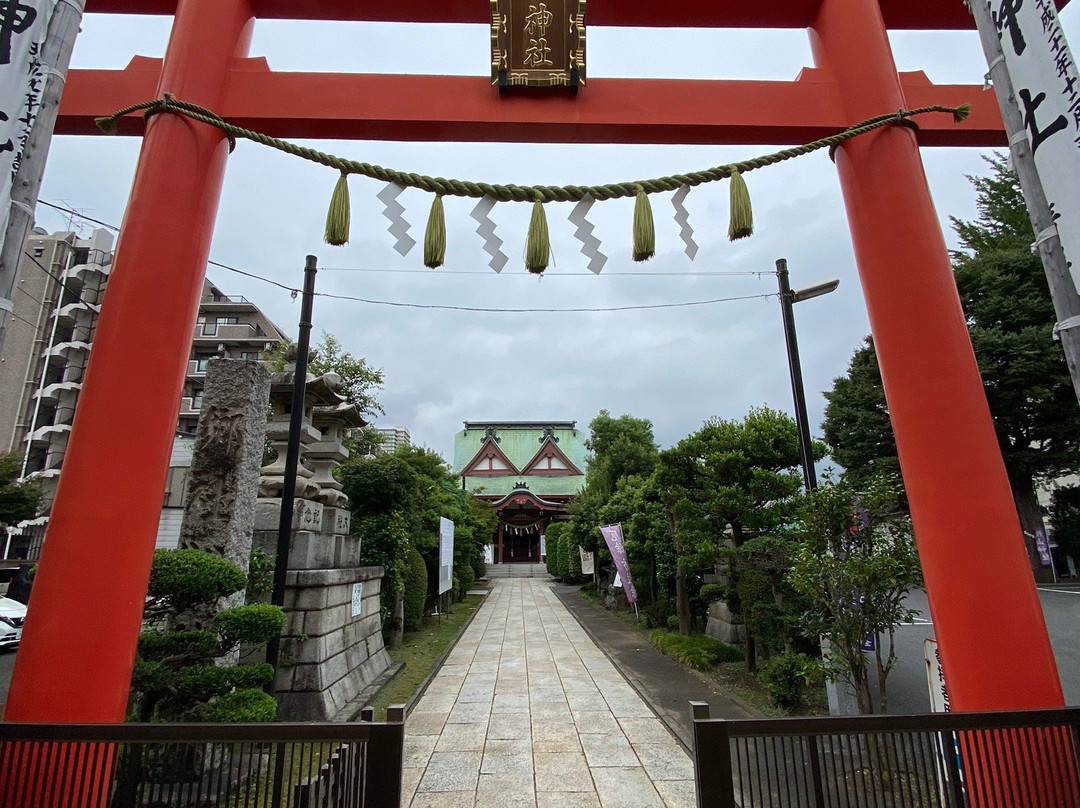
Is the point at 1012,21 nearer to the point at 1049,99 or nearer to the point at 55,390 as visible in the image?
the point at 1049,99

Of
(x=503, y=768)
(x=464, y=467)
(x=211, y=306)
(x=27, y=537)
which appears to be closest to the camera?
(x=503, y=768)

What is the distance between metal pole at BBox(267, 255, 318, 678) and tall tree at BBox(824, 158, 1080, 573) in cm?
1761

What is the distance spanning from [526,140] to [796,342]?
4619 millimetres

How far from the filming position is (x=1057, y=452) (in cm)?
1712

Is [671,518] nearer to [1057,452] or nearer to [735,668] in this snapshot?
[735,668]

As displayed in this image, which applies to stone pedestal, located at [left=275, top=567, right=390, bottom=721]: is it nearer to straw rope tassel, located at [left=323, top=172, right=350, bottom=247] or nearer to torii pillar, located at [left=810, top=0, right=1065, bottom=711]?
straw rope tassel, located at [left=323, top=172, right=350, bottom=247]

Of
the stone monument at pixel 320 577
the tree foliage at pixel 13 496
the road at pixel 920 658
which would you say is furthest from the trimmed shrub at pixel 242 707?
the tree foliage at pixel 13 496

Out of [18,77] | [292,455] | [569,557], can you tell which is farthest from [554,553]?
[18,77]

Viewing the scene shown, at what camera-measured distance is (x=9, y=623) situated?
11383 mm

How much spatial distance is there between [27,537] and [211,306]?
16.7m

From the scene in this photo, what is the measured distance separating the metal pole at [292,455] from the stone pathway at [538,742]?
199cm

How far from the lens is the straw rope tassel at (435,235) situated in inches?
136

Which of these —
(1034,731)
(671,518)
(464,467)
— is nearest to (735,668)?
(671,518)

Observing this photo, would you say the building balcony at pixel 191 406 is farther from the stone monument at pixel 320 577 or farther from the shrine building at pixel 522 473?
the stone monument at pixel 320 577
